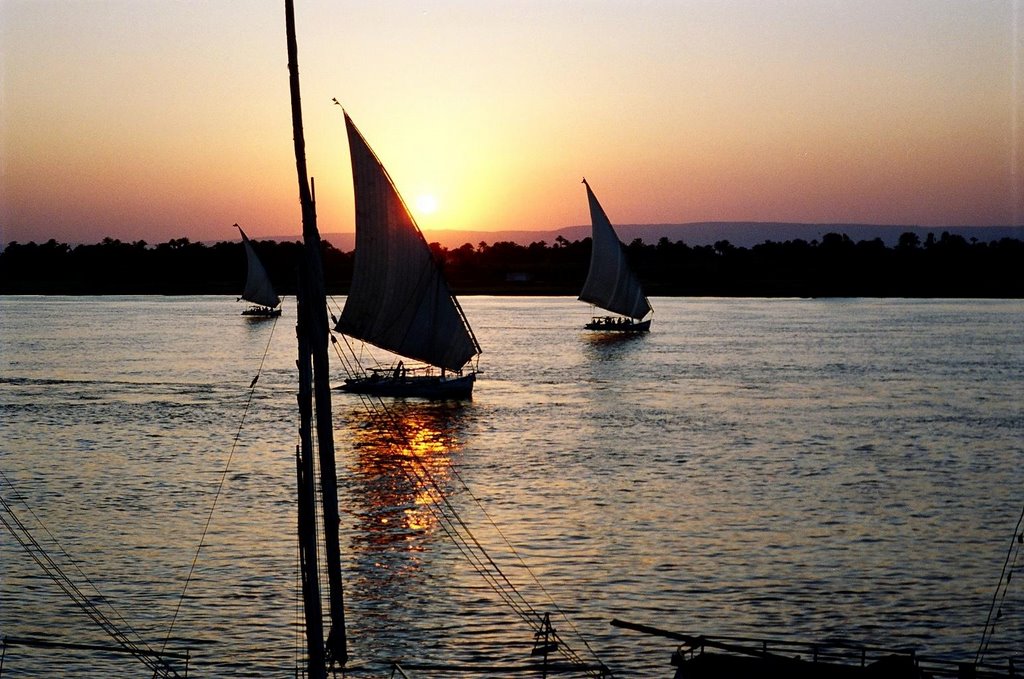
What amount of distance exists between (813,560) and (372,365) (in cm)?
8057

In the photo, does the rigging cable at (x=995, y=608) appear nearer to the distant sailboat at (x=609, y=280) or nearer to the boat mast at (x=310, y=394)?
the boat mast at (x=310, y=394)

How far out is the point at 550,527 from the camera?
143 ft

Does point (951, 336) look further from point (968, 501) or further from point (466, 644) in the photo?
point (466, 644)

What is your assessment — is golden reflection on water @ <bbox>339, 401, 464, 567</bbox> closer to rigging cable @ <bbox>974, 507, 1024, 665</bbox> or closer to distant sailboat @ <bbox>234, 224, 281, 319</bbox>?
rigging cable @ <bbox>974, 507, 1024, 665</bbox>

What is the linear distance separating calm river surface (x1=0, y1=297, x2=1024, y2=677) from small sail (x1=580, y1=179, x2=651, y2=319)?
2815cm

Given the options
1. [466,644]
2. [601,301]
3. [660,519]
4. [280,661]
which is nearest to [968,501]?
[660,519]

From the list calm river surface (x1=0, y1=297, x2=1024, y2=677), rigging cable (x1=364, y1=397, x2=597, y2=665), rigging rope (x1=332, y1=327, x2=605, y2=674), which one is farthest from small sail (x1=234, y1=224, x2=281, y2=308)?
rigging cable (x1=364, y1=397, x2=597, y2=665)

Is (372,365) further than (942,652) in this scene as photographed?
Yes

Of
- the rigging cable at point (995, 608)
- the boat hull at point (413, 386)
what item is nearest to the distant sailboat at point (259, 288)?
the boat hull at point (413, 386)

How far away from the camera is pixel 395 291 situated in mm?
67062

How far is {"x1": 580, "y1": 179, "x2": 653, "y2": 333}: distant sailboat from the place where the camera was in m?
128

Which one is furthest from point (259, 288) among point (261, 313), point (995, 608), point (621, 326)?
point (995, 608)

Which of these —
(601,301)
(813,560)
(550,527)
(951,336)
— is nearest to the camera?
(813,560)

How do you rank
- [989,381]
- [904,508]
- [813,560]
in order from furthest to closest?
[989,381] < [904,508] < [813,560]
